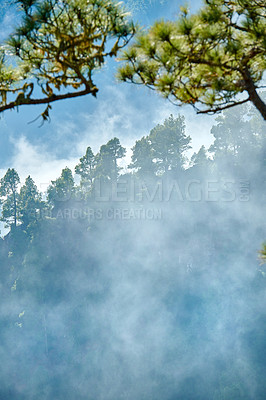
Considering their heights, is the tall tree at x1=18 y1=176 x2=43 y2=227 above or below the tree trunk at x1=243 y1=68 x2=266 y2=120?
above

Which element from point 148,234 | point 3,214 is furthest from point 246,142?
point 3,214

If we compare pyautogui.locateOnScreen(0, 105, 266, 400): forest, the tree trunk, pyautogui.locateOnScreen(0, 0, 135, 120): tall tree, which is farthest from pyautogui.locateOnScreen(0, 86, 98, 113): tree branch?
pyautogui.locateOnScreen(0, 105, 266, 400): forest

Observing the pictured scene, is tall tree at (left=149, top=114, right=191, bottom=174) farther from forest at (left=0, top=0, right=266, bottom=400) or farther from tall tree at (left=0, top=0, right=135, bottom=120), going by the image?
tall tree at (left=0, top=0, right=135, bottom=120)

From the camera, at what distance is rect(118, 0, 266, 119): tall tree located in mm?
2605

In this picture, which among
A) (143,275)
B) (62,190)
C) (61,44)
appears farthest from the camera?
(62,190)

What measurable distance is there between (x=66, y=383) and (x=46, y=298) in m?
7.55

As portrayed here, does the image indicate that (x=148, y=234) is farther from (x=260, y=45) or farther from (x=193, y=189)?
(x=260, y=45)

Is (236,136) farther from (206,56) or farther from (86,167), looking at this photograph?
(206,56)

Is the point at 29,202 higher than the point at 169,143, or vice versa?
the point at 169,143

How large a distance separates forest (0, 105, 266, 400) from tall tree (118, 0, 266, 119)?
21.7 meters

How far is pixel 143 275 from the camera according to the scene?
992 inches

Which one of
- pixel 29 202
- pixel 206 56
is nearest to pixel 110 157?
pixel 29 202

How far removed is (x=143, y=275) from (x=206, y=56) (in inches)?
963

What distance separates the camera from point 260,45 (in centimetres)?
264
